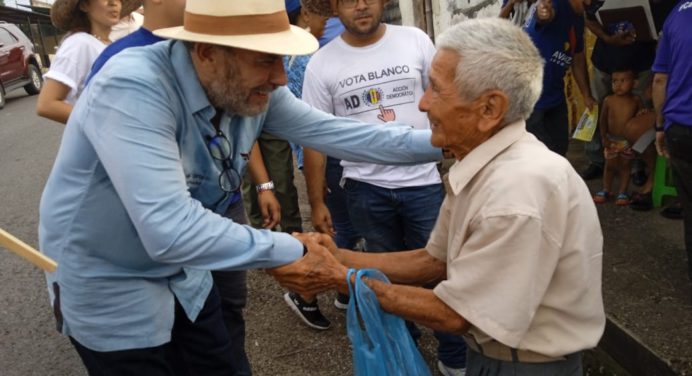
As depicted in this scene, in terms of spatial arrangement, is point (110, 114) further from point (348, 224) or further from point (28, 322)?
point (28, 322)

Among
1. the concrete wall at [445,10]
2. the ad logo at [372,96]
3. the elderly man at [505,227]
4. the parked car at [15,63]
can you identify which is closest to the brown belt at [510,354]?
the elderly man at [505,227]

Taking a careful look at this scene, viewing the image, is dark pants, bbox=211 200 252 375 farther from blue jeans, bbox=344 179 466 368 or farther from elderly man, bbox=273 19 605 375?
elderly man, bbox=273 19 605 375

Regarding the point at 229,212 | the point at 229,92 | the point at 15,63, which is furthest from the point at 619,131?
the point at 15,63

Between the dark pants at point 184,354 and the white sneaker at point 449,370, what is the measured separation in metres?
1.06

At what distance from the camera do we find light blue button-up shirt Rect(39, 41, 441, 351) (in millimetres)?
1592

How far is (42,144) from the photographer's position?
10.0 metres

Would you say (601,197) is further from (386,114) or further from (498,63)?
(498,63)

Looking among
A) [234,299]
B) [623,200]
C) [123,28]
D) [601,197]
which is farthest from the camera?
[601,197]

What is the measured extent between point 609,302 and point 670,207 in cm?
146

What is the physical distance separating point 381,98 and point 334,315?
1.56 meters

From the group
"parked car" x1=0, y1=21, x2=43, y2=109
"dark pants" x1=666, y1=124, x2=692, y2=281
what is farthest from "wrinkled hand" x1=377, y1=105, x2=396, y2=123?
"parked car" x1=0, y1=21, x2=43, y2=109

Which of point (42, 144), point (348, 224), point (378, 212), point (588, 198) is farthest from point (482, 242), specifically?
point (42, 144)

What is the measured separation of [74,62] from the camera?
3230 mm

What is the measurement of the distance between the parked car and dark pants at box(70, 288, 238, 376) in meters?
14.8
